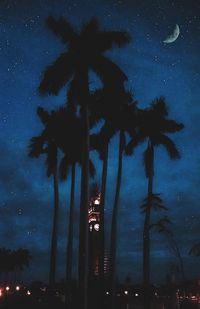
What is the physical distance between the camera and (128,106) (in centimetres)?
4300

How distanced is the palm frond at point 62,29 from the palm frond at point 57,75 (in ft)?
3.48

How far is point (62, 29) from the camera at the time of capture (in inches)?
1212

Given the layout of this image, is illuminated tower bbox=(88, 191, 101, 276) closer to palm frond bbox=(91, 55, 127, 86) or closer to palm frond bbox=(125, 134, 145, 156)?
palm frond bbox=(125, 134, 145, 156)

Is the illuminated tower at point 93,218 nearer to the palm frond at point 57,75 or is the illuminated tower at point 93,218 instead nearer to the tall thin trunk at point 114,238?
the tall thin trunk at point 114,238

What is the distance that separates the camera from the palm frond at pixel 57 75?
30.4 meters

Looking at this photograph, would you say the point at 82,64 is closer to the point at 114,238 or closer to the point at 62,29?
the point at 62,29

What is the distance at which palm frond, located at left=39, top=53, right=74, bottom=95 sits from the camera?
99.8 feet

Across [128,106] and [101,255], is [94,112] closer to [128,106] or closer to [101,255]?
[128,106]

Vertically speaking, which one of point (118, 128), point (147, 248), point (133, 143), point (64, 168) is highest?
point (118, 128)

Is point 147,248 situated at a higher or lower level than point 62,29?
lower

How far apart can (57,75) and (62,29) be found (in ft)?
9.29

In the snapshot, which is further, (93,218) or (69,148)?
(93,218)

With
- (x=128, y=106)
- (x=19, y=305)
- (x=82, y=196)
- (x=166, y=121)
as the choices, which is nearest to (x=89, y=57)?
(x=82, y=196)

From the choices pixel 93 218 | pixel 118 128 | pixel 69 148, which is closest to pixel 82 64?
pixel 118 128
